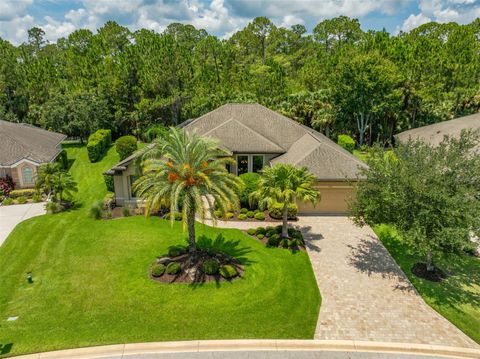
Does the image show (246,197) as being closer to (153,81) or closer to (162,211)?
(162,211)

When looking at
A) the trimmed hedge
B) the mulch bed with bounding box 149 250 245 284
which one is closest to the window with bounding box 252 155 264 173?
the mulch bed with bounding box 149 250 245 284

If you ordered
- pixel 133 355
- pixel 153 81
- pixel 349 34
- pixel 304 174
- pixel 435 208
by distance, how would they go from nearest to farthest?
pixel 133 355
pixel 435 208
pixel 304 174
pixel 153 81
pixel 349 34

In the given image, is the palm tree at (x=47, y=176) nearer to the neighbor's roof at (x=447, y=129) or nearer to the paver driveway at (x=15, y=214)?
the paver driveway at (x=15, y=214)

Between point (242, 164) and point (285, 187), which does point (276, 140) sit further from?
point (285, 187)

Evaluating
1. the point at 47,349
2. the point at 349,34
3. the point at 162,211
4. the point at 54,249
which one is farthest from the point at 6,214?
the point at 349,34

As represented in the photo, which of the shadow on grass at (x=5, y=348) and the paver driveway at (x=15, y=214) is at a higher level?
the paver driveway at (x=15, y=214)

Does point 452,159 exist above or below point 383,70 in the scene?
below

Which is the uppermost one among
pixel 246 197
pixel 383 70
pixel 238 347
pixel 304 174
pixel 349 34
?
pixel 349 34

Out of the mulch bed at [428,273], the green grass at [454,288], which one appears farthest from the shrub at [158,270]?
the mulch bed at [428,273]
